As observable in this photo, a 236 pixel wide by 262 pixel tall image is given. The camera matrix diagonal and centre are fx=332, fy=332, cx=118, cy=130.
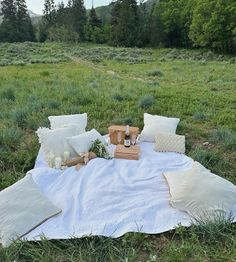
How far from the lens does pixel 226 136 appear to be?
6367 millimetres

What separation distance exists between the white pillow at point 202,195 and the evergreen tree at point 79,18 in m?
56.0

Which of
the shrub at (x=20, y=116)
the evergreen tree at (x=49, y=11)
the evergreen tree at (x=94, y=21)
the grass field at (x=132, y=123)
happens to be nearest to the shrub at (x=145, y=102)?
the grass field at (x=132, y=123)

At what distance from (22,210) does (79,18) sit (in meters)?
58.9

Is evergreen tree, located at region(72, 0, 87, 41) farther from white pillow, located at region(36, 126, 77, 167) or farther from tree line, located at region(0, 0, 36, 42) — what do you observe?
white pillow, located at region(36, 126, 77, 167)

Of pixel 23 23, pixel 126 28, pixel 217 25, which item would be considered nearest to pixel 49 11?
pixel 23 23

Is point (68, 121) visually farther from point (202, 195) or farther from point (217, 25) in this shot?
point (217, 25)

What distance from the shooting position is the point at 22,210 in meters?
3.80

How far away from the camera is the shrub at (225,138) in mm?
6085

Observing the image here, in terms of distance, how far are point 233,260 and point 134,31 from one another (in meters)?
49.1

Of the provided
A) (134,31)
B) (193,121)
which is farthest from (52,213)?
(134,31)

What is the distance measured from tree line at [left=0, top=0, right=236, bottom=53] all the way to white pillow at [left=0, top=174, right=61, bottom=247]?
115ft

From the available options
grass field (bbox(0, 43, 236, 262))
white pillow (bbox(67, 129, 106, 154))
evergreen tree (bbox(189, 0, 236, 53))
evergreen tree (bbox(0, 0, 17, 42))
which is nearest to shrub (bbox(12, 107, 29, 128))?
grass field (bbox(0, 43, 236, 262))

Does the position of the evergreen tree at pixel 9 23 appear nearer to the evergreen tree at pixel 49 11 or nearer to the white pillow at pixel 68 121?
the evergreen tree at pixel 49 11

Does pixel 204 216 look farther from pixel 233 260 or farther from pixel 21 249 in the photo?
pixel 21 249
